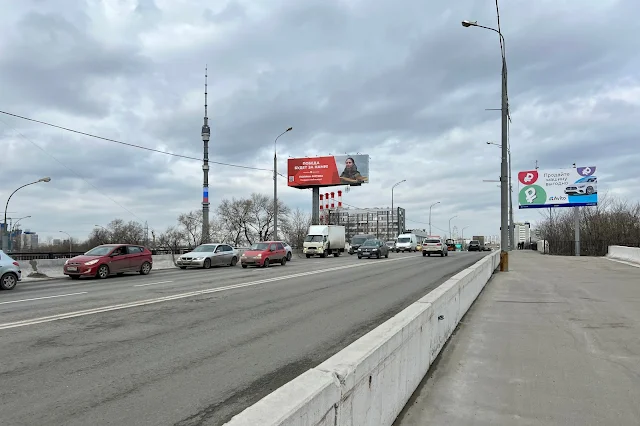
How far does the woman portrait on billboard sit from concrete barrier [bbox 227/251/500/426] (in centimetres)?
5722

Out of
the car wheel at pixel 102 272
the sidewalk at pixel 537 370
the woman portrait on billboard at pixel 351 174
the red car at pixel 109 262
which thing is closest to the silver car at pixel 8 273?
the red car at pixel 109 262

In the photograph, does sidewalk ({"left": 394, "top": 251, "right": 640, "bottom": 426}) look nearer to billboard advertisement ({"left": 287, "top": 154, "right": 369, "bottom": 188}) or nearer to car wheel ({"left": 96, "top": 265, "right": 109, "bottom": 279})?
car wheel ({"left": 96, "top": 265, "right": 109, "bottom": 279})

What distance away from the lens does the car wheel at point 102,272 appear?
761 inches

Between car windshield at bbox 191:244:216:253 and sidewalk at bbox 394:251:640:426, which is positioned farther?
car windshield at bbox 191:244:216:253

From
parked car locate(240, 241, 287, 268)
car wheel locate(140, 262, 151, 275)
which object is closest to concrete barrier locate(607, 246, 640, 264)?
parked car locate(240, 241, 287, 268)

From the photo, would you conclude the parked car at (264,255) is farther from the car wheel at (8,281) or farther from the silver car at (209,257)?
the car wheel at (8,281)

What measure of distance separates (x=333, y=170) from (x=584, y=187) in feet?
102

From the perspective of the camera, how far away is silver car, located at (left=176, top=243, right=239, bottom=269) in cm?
2522

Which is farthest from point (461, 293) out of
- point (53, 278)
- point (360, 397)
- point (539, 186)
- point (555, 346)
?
point (539, 186)

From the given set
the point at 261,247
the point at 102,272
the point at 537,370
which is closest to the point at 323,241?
the point at 261,247

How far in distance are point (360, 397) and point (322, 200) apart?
6555cm

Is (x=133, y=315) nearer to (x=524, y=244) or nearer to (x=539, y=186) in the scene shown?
(x=539, y=186)

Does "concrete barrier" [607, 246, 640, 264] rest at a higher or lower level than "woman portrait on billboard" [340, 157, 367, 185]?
lower

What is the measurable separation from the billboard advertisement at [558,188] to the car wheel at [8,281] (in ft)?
146
